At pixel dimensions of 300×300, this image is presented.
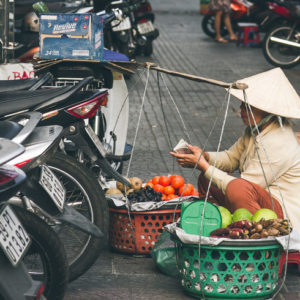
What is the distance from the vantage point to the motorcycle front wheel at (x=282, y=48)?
43.6 ft

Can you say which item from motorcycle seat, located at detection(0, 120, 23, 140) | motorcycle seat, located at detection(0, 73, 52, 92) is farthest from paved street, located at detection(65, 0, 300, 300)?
motorcycle seat, located at detection(0, 120, 23, 140)

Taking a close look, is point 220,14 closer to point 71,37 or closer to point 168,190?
point 71,37

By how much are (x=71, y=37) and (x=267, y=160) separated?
6.01ft

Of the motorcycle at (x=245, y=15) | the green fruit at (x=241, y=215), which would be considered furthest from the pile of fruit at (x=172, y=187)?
the motorcycle at (x=245, y=15)

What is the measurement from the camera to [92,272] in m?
4.71

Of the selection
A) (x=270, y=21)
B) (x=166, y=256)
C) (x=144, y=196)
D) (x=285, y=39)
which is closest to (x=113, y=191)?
(x=144, y=196)

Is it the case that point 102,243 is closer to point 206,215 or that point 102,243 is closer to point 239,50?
point 206,215

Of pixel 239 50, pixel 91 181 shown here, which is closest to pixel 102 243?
→ pixel 91 181

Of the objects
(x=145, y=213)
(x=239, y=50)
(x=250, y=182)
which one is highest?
(x=250, y=182)

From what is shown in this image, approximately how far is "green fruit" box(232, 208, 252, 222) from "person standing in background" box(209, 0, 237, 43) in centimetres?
1145

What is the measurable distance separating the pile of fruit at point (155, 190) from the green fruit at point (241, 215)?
0.62 meters

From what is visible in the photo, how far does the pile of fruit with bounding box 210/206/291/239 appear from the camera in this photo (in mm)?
4113

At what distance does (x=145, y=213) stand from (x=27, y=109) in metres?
1.07

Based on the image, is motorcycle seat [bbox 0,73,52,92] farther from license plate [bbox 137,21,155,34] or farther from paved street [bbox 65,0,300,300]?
license plate [bbox 137,21,155,34]
